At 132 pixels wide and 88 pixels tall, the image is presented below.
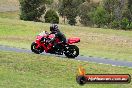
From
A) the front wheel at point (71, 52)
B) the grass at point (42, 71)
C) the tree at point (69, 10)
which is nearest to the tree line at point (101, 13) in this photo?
the tree at point (69, 10)

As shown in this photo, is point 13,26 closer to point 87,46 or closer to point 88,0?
point 87,46

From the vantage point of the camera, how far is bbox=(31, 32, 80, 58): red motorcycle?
24.6 m

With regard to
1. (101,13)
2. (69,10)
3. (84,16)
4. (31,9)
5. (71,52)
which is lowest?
(84,16)

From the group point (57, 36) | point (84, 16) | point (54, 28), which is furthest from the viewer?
point (84, 16)

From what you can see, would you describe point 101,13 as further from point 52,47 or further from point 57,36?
point 57,36

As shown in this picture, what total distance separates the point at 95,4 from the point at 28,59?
11565cm

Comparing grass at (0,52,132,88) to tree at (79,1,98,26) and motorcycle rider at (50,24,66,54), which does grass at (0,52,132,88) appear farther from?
tree at (79,1,98,26)

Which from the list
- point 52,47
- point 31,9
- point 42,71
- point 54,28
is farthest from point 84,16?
point 42,71

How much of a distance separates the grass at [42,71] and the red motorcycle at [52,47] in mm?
2524

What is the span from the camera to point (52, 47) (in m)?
25.2

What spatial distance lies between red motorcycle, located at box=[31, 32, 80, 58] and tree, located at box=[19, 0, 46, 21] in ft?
187

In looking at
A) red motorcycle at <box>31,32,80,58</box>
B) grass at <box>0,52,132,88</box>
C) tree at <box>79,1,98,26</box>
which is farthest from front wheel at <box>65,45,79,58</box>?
tree at <box>79,1,98,26</box>

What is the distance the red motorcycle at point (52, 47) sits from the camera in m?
24.6

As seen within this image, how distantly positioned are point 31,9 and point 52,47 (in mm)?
61771
